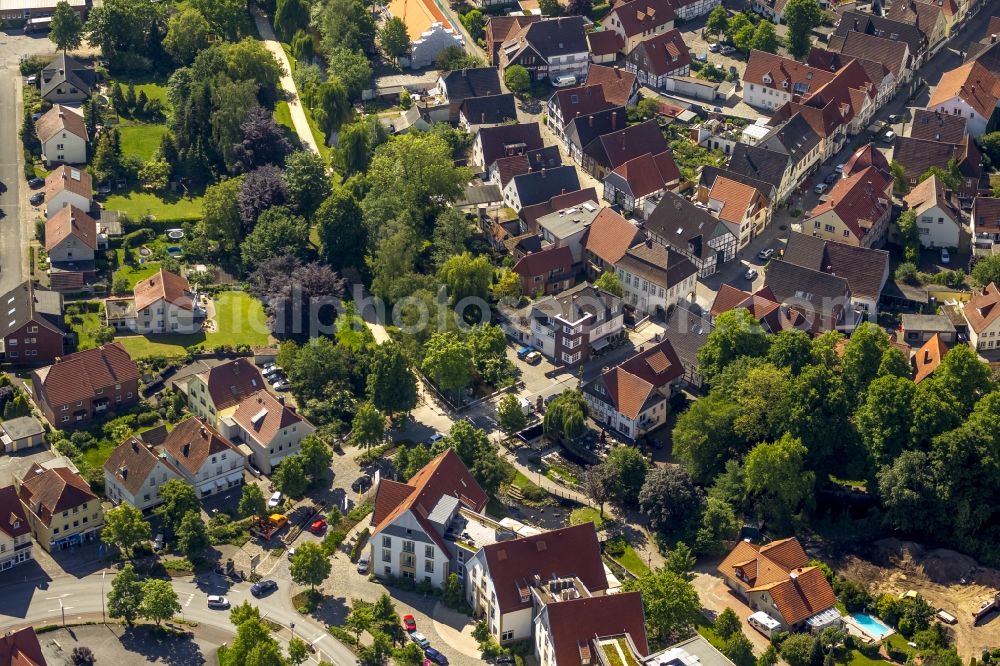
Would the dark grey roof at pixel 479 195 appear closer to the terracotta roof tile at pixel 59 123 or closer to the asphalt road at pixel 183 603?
the terracotta roof tile at pixel 59 123

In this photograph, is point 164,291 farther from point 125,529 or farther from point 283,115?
point 283,115

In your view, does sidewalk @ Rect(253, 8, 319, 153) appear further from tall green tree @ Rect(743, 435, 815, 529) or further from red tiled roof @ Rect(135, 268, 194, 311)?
tall green tree @ Rect(743, 435, 815, 529)

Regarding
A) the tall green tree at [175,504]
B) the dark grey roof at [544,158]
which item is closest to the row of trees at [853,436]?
the tall green tree at [175,504]

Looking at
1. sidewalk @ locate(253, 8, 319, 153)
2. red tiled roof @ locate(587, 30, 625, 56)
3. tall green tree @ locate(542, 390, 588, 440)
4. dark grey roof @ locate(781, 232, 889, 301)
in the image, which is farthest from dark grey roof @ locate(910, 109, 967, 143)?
sidewalk @ locate(253, 8, 319, 153)

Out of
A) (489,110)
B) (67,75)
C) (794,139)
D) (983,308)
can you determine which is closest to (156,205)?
(67,75)

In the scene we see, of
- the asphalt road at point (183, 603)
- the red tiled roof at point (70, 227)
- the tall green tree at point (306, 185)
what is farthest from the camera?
the tall green tree at point (306, 185)

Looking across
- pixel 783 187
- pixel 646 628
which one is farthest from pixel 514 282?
pixel 646 628

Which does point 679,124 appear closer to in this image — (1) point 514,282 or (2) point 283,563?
(1) point 514,282
